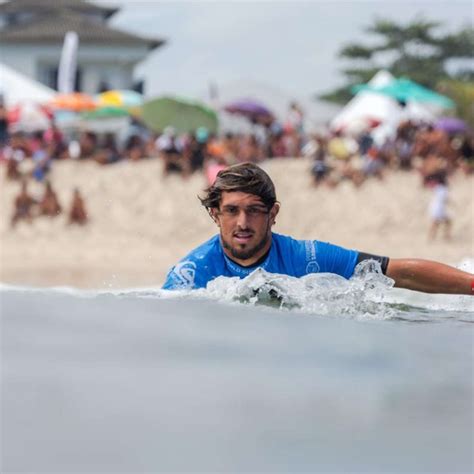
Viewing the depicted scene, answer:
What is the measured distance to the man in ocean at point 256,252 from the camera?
14.5ft

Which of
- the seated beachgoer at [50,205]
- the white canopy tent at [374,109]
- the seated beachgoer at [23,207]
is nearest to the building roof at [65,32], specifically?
the white canopy tent at [374,109]

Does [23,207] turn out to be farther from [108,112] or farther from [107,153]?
[108,112]

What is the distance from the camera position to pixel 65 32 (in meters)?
46.3

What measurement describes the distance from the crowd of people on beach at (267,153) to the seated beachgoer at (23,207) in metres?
0.02

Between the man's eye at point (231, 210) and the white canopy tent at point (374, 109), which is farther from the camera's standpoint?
the white canopy tent at point (374, 109)

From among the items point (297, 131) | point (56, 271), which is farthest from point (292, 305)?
point (297, 131)

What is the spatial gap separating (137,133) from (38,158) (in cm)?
304

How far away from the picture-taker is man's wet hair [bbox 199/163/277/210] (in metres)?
4.41

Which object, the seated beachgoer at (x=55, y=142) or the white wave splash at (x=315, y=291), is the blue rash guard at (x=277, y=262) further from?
the seated beachgoer at (x=55, y=142)

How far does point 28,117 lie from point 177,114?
304 cm

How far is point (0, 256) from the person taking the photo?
20.0 m

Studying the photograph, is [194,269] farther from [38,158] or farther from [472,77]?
[472,77]

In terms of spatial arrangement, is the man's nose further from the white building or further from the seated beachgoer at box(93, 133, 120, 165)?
the white building

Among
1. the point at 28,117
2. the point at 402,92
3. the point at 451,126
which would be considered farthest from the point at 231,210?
the point at 451,126
